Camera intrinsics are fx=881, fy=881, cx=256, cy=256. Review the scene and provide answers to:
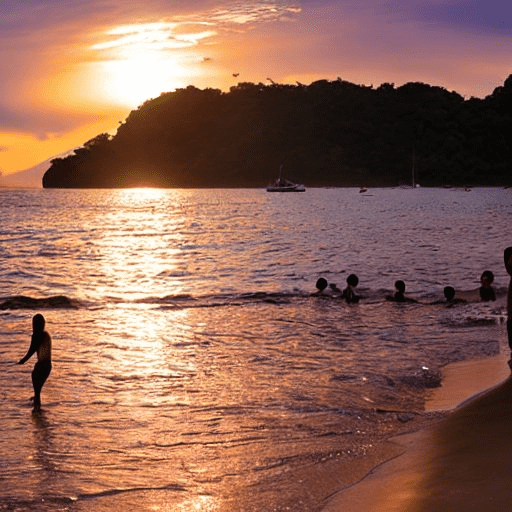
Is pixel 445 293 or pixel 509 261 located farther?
A: pixel 445 293

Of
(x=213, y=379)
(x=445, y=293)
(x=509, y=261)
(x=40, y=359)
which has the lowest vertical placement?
(x=213, y=379)

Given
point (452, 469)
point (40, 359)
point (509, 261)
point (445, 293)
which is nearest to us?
point (452, 469)

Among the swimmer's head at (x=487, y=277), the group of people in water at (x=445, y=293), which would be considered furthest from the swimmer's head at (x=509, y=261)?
the group of people in water at (x=445, y=293)

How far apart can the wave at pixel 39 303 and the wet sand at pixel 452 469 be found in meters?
16.8

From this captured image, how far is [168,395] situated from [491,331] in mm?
8674

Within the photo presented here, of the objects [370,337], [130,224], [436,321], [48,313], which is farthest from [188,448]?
[130,224]

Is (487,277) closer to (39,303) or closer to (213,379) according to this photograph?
(213,379)

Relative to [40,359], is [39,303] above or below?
below

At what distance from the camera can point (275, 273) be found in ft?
125

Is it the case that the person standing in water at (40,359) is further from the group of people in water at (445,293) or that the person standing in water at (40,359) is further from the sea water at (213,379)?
the group of people in water at (445,293)

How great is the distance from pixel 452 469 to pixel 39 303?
66.8ft

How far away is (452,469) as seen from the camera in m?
8.52

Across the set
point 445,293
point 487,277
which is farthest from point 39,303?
point 487,277

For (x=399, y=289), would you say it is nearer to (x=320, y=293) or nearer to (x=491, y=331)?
(x=320, y=293)
